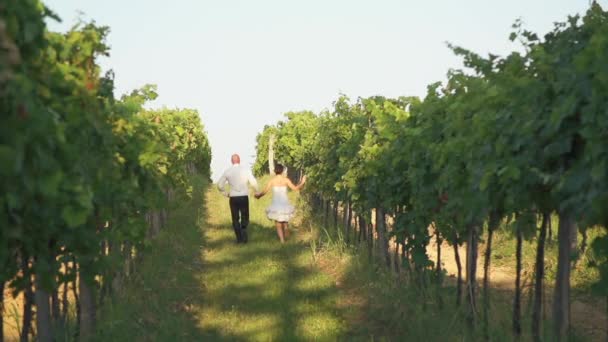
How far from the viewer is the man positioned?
14.8 m

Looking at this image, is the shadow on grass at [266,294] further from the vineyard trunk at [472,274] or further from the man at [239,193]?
the vineyard trunk at [472,274]

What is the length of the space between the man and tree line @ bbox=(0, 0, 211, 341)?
523cm

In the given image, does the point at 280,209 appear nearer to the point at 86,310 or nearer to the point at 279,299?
the point at 279,299

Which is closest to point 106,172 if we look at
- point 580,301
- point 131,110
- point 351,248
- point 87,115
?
point 87,115

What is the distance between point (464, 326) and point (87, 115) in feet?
14.8

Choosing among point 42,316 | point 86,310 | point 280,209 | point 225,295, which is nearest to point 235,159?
point 280,209

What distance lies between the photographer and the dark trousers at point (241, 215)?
1480 cm

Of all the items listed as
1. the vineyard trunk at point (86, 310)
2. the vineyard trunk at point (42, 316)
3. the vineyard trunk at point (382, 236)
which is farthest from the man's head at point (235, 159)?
the vineyard trunk at point (42, 316)

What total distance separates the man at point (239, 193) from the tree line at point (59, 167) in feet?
17.2

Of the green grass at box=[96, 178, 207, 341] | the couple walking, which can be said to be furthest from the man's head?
the green grass at box=[96, 178, 207, 341]

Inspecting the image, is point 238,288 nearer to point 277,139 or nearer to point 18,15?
point 18,15

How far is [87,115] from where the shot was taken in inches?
196

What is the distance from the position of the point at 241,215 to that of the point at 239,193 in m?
0.40

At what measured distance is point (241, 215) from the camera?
14.8 meters
